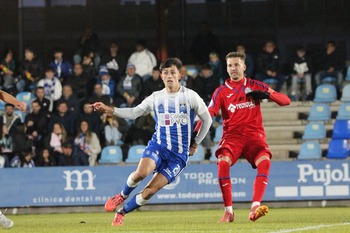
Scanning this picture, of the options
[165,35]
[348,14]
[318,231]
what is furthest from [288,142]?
[318,231]

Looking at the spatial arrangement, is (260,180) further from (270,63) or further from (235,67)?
(270,63)

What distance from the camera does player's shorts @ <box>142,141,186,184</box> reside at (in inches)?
484

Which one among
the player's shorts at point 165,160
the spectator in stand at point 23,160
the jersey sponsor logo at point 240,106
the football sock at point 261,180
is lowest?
the spectator in stand at point 23,160

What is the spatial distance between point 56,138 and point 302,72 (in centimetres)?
572

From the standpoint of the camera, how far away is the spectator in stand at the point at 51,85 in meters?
22.8

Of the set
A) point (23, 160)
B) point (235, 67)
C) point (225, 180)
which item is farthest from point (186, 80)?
point (225, 180)

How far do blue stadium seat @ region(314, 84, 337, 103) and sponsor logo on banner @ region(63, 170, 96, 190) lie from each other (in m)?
5.71

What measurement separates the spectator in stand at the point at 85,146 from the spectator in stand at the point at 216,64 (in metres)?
3.32

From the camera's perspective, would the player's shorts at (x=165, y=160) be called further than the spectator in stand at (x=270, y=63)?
No

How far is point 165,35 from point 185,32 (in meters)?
2.47

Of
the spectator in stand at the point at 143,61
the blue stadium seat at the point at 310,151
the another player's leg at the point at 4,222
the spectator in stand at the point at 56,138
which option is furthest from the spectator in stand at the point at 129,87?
the another player's leg at the point at 4,222

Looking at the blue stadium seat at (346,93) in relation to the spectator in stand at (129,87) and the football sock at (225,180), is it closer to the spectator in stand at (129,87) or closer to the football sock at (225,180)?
the spectator in stand at (129,87)

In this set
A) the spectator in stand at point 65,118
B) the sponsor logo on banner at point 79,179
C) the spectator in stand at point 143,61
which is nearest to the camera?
the sponsor logo on banner at point 79,179

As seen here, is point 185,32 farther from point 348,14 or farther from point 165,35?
point 348,14
